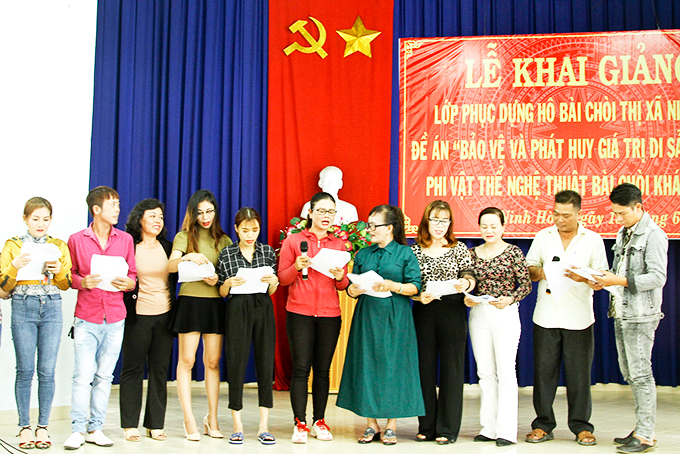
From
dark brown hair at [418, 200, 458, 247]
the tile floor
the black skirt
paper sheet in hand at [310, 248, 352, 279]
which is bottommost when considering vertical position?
the tile floor

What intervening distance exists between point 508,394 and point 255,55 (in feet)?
13.3

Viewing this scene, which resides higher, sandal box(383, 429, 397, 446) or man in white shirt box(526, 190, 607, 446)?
man in white shirt box(526, 190, 607, 446)

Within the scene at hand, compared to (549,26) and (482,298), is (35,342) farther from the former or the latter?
(549,26)

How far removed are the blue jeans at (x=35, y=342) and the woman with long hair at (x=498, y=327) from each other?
7.69 feet

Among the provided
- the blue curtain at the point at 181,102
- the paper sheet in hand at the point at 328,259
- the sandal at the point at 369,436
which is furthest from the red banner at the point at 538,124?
the sandal at the point at 369,436

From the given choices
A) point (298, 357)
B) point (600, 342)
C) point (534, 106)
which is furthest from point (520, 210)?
point (298, 357)

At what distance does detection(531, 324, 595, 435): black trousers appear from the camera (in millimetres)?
3965

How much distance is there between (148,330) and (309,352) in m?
0.95

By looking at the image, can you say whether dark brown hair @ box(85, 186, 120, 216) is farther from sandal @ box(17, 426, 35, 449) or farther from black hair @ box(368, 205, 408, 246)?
black hair @ box(368, 205, 408, 246)

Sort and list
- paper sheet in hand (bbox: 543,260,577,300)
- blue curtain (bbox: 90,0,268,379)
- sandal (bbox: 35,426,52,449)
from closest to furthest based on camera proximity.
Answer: sandal (bbox: 35,426,52,449), paper sheet in hand (bbox: 543,260,577,300), blue curtain (bbox: 90,0,268,379)

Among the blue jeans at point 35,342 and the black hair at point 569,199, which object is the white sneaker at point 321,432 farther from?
the black hair at point 569,199

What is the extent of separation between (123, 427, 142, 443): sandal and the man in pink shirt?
0.13 meters

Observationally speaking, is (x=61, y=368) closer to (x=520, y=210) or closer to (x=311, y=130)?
(x=311, y=130)

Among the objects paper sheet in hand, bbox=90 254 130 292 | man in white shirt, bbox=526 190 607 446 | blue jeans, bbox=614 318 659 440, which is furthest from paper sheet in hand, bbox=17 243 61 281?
blue jeans, bbox=614 318 659 440
